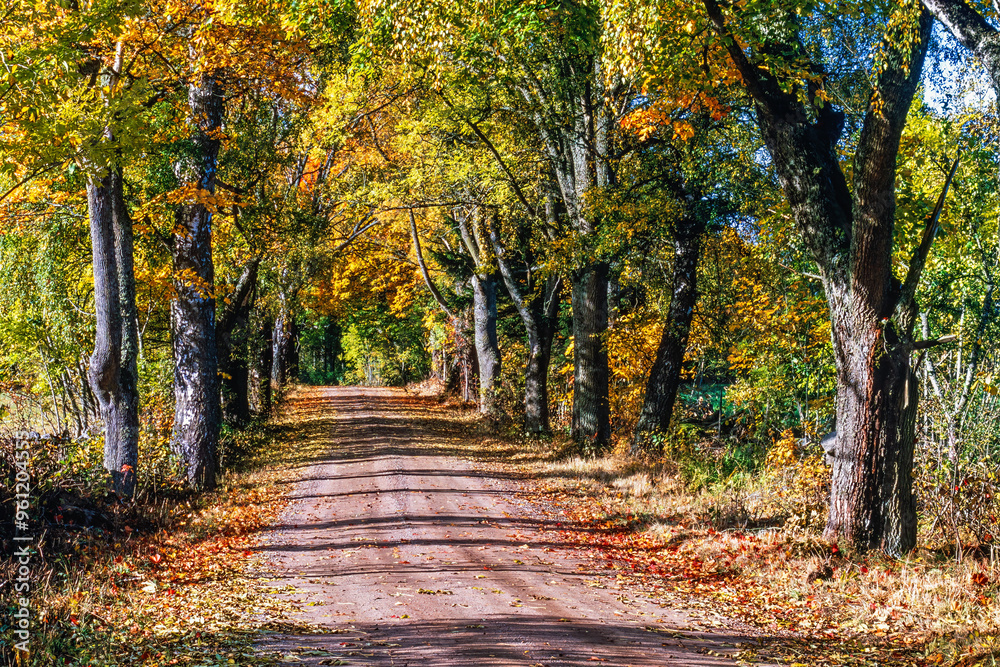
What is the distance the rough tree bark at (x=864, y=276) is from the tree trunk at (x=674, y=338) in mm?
6393

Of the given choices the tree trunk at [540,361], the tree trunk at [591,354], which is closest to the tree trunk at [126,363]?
the tree trunk at [591,354]

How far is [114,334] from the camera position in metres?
11.2

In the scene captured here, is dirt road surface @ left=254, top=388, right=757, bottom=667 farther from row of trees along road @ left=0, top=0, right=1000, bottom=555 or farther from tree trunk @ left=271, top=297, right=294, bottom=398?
tree trunk @ left=271, top=297, right=294, bottom=398

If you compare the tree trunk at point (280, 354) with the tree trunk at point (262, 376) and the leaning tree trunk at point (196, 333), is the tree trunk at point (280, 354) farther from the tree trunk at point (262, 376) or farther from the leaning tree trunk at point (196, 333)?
the leaning tree trunk at point (196, 333)

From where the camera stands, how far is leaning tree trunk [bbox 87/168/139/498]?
10.9m

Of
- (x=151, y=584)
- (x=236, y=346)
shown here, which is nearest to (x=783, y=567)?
(x=151, y=584)

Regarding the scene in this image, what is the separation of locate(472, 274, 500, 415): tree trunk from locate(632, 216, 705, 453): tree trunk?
28.4 feet

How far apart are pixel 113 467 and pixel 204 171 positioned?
527 centimetres

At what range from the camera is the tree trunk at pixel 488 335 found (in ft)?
81.7

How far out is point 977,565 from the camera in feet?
25.8

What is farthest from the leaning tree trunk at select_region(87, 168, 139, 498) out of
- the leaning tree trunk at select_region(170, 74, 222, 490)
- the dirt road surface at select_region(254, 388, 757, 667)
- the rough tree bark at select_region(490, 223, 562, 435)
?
the rough tree bark at select_region(490, 223, 562, 435)

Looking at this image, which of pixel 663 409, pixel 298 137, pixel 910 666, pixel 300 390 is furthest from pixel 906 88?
pixel 300 390

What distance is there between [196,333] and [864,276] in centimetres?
1100

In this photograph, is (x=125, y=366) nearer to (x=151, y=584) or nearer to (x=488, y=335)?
(x=151, y=584)
